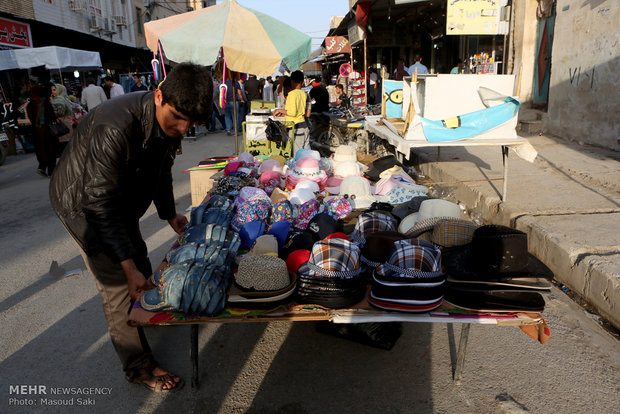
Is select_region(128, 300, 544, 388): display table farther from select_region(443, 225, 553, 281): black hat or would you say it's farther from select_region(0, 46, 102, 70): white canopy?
select_region(0, 46, 102, 70): white canopy

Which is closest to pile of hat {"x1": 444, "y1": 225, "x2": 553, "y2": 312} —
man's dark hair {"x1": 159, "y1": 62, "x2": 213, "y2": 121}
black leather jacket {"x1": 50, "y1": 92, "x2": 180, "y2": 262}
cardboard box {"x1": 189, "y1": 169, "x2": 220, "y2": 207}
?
man's dark hair {"x1": 159, "y1": 62, "x2": 213, "y2": 121}

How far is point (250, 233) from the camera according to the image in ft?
10.5

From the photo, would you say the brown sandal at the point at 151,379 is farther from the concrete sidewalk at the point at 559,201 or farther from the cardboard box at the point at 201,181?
the cardboard box at the point at 201,181

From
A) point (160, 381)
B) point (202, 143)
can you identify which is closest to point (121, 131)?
point (160, 381)

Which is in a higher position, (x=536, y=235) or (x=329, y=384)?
(x=536, y=235)

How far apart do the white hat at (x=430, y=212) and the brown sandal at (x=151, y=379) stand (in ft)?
6.16

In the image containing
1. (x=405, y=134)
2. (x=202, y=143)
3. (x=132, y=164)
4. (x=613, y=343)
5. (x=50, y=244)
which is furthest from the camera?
(x=202, y=143)

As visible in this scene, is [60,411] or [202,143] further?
[202,143]

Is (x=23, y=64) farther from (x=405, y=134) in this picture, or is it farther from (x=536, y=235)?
(x=536, y=235)

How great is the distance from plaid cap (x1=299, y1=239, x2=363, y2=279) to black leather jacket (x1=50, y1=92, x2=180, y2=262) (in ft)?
3.12

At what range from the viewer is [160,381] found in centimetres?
237

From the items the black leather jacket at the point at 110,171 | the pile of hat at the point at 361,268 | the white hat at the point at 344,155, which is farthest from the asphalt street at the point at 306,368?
the white hat at the point at 344,155

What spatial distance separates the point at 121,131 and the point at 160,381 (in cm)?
140

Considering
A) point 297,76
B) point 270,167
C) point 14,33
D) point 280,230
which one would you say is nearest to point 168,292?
point 280,230
